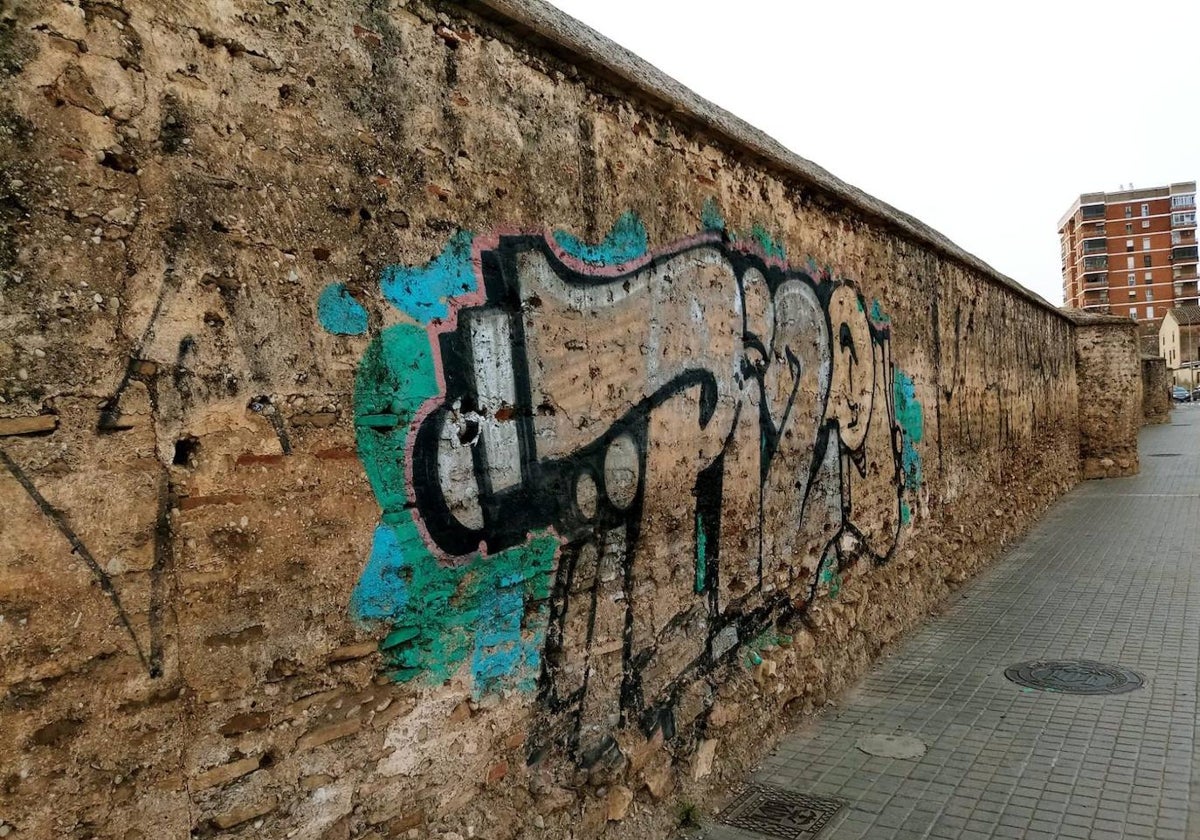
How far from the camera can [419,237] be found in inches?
108

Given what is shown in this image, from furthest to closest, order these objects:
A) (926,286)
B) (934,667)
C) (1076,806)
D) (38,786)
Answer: (926,286), (934,667), (1076,806), (38,786)

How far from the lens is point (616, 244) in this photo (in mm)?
3648

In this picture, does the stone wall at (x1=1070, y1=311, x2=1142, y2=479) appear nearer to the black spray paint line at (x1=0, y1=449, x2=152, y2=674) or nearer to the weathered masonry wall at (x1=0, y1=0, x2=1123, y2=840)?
the weathered masonry wall at (x1=0, y1=0, x2=1123, y2=840)

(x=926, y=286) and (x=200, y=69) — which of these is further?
(x=926, y=286)

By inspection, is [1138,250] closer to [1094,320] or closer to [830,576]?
[1094,320]

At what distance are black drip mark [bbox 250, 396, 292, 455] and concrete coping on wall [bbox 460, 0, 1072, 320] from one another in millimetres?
1695

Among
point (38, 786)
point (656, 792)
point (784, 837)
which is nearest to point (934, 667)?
point (784, 837)

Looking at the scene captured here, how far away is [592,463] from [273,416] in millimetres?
1484

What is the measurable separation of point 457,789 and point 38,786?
132 centimetres

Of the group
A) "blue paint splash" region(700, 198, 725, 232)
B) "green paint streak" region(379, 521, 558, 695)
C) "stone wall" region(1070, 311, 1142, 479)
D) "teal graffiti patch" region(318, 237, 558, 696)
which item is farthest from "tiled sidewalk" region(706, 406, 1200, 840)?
"stone wall" region(1070, 311, 1142, 479)

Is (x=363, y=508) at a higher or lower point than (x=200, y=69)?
lower

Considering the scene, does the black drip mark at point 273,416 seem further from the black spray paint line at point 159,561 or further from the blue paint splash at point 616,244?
the blue paint splash at point 616,244

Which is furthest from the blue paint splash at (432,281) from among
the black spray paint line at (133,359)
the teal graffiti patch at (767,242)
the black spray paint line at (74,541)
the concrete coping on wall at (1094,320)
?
the concrete coping on wall at (1094,320)

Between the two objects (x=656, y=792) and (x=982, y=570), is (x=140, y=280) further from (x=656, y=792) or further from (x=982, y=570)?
(x=982, y=570)
